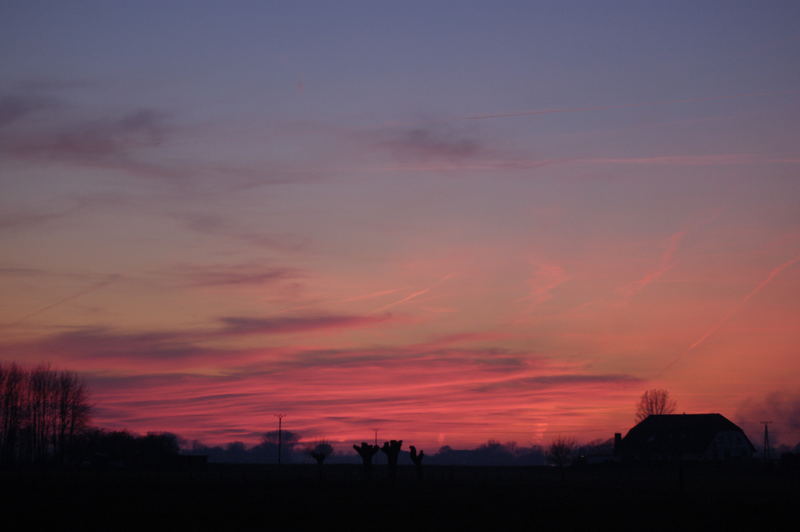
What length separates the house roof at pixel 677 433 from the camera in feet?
406

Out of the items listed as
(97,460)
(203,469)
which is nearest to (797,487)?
(203,469)

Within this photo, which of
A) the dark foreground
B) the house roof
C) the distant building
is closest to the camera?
the dark foreground

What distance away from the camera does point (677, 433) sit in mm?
126938

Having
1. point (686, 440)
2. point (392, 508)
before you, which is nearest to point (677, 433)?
point (686, 440)

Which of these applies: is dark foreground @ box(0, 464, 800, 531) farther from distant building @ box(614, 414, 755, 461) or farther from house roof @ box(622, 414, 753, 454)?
house roof @ box(622, 414, 753, 454)

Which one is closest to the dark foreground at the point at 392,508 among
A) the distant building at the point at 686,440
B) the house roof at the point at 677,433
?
the distant building at the point at 686,440

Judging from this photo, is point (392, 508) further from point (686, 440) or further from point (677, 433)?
point (677, 433)

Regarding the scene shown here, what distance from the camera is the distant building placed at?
4838 inches

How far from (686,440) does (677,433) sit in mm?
2145

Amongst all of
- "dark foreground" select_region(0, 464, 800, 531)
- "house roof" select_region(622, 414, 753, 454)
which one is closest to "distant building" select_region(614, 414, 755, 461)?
"house roof" select_region(622, 414, 753, 454)

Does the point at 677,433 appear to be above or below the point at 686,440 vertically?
above

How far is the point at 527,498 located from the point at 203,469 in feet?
284

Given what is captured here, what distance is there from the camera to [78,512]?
42.8m

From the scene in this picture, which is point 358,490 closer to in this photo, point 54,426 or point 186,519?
point 186,519
